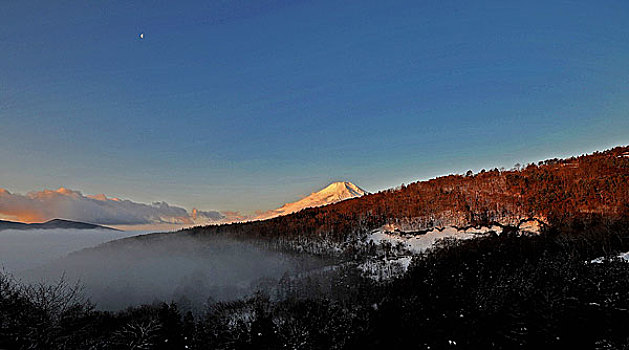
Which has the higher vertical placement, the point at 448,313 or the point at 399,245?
the point at 399,245

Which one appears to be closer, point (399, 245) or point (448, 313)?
point (448, 313)

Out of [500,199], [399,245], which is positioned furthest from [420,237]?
[500,199]

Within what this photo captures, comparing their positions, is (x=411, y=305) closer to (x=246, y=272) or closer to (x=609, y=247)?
(x=609, y=247)

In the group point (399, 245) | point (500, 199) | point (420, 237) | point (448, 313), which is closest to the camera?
point (448, 313)

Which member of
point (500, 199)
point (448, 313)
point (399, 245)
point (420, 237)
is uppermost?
point (500, 199)

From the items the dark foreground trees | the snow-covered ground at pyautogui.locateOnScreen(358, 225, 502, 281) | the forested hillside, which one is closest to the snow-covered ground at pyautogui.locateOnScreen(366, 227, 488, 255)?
the snow-covered ground at pyautogui.locateOnScreen(358, 225, 502, 281)

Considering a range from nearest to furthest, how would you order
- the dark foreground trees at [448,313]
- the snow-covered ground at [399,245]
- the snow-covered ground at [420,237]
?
the dark foreground trees at [448,313]
the snow-covered ground at [399,245]
the snow-covered ground at [420,237]

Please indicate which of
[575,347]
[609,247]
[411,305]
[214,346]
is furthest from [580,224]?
[214,346]

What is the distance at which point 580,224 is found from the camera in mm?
104750

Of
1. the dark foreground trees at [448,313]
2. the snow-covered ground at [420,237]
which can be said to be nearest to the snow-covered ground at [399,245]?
the snow-covered ground at [420,237]

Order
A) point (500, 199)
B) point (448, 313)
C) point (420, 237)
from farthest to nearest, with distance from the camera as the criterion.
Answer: point (420, 237)
point (500, 199)
point (448, 313)

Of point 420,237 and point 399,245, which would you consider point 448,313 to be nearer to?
point 399,245

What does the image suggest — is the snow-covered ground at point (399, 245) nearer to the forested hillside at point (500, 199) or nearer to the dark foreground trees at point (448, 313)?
the forested hillside at point (500, 199)

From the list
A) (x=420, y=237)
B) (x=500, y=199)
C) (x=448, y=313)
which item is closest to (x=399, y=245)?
(x=420, y=237)
